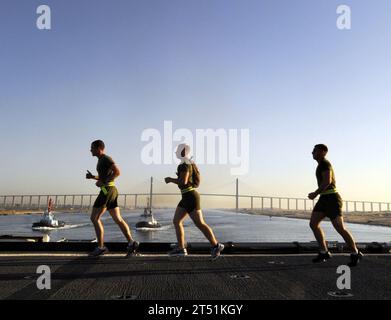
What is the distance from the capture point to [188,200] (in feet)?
16.7

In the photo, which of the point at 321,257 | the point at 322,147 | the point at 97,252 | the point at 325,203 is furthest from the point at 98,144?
the point at 321,257

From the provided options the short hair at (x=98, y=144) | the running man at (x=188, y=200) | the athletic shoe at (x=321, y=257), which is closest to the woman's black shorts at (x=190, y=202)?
the running man at (x=188, y=200)

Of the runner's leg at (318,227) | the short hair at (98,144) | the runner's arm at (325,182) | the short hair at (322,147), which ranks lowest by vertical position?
the runner's leg at (318,227)

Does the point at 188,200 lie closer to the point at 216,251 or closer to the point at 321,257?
the point at 216,251

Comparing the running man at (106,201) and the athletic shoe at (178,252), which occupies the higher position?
the running man at (106,201)

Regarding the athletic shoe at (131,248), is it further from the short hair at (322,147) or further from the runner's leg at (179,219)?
the short hair at (322,147)

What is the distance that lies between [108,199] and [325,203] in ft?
10.8

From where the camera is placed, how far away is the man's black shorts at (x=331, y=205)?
16.1 feet

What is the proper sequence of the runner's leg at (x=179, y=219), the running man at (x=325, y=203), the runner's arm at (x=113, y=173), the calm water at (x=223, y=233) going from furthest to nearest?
the calm water at (x=223, y=233), the runner's arm at (x=113, y=173), the runner's leg at (x=179, y=219), the running man at (x=325, y=203)

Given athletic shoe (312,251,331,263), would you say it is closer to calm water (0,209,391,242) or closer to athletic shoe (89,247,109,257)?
athletic shoe (89,247,109,257)

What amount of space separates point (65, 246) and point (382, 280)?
190 inches

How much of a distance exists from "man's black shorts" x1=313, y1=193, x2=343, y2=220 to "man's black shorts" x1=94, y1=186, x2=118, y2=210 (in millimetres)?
3166
